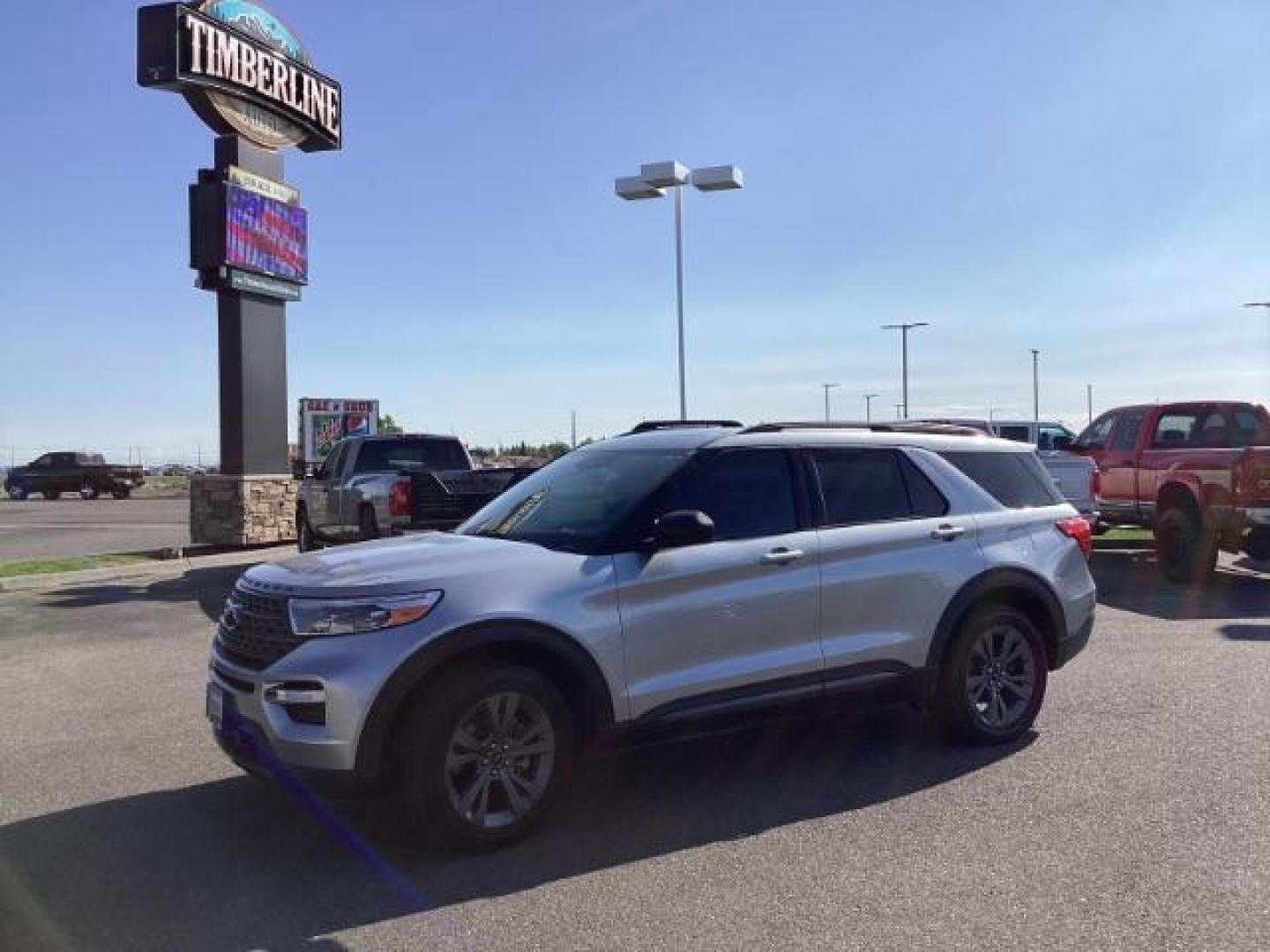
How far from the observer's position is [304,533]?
56.7ft

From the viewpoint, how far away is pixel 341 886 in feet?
13.8

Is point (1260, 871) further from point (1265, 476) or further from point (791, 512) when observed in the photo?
point (1265, 476)

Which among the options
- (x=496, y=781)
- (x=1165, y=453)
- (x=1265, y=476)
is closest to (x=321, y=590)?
(x=496, y=781)

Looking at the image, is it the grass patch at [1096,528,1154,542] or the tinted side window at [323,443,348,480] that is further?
the grass patch at [1096,528,1154,542]

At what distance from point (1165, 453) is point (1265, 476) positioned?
69.9 inches

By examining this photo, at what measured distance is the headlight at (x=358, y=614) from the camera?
435cm

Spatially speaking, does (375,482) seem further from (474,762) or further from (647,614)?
(474,762)

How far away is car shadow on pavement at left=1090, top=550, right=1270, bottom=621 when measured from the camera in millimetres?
10812

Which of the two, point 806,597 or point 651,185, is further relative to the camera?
point 651,185

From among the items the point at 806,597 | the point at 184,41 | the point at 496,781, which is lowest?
the point at 496,781

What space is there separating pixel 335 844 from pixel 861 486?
3.11 metres

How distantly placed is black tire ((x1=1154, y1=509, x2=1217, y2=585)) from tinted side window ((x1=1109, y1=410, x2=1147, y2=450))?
1.60 metres

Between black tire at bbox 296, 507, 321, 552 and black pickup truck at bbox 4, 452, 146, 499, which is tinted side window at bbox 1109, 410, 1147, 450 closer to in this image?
black tire at bbox 296, 507, 321, 552

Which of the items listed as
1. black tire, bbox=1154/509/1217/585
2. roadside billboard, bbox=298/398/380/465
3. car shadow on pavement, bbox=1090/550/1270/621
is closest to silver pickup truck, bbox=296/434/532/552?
car shadow on pavement, bbox=1090/550/1270/621
